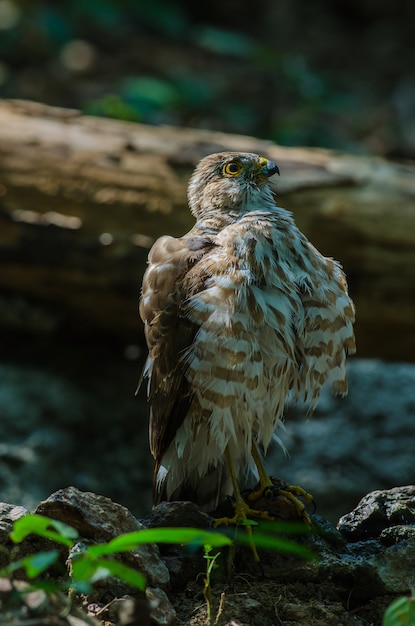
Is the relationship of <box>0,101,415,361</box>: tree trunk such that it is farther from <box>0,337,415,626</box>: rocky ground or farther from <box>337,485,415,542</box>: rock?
<box>337,485,415,542</box>: rock

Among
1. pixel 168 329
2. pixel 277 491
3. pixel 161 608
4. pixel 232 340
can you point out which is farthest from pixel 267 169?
pixel 161 608

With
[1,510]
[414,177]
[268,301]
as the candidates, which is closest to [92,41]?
[414,177]

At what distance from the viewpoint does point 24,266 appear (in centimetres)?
564

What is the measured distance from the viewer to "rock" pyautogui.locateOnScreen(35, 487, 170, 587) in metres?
2.90

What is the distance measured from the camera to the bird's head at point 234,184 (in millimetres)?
4242

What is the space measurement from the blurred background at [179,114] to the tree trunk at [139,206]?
0.36m

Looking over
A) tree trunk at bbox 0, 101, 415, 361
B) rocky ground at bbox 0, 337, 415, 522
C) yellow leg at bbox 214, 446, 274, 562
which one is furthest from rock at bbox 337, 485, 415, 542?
rocky ground at bbox 0, 337, 415, 522

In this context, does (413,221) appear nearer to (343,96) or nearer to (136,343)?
(136,343)

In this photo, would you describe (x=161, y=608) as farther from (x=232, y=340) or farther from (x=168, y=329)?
(x=168, y=329)

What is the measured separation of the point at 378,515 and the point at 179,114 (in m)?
6.23

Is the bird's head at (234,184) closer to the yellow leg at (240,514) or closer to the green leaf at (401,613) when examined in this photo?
the yellow leg at (240,514)

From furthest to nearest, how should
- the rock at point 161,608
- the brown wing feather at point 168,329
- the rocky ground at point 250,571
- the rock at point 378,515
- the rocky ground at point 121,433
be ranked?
the rocky ground at point 121,433, the brown wing feather at point 168,329, the rock at point 378,515, the rocky ground at point 250,571, the rock at point 161,608

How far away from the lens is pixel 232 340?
11.5 feet

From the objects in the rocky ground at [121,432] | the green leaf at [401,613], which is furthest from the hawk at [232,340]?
the rocky ground at [121,432]
